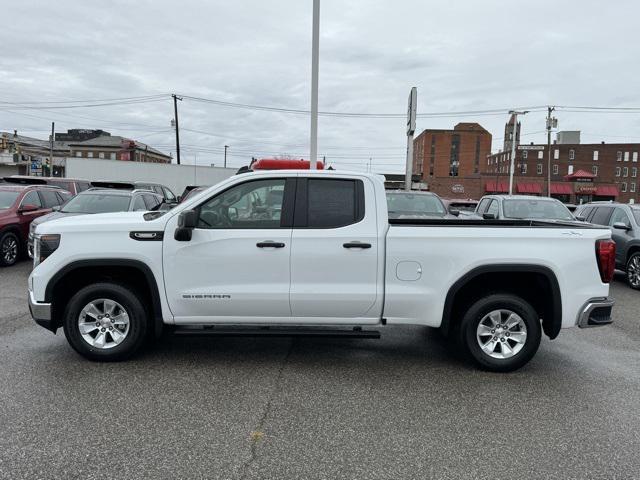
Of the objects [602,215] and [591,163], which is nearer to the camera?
[602,215]

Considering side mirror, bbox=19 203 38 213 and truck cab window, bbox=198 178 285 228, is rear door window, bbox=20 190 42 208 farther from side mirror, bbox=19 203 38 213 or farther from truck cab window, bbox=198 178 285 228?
truck cab window, bbox=198 178 285 228

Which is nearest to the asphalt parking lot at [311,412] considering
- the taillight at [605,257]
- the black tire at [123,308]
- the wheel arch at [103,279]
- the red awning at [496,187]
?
the black tire at [123,308]

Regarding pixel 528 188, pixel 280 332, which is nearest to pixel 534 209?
pixel 280 332

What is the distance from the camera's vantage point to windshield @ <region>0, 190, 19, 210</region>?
10984 millimetres

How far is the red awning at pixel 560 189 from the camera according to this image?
85.2 m

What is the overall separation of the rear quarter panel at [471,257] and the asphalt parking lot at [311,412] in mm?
775

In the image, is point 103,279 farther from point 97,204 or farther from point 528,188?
point 528,188

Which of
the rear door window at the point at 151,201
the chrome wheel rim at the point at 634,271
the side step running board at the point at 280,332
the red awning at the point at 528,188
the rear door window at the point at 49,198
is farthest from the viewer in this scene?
the red awning at the point at 528,188

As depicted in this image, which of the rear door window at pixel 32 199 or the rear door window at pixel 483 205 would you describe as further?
the rear door window at pixel 483 205

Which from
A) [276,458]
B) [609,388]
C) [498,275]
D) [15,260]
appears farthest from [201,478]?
[15,260]

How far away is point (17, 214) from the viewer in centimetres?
1081

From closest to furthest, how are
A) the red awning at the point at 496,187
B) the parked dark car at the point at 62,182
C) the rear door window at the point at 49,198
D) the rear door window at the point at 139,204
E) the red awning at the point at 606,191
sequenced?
1. the rear door window at the point at 139,204
2. the rear door window at the point at 49,198
3. the parked dark car at the point at 62,182
4. the red awning at the point at 496,187
5. the red awning at the point at 606,191

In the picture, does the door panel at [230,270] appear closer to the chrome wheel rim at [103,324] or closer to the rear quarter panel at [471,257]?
the chrome wheel rim at [103,324]

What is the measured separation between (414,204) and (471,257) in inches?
280
